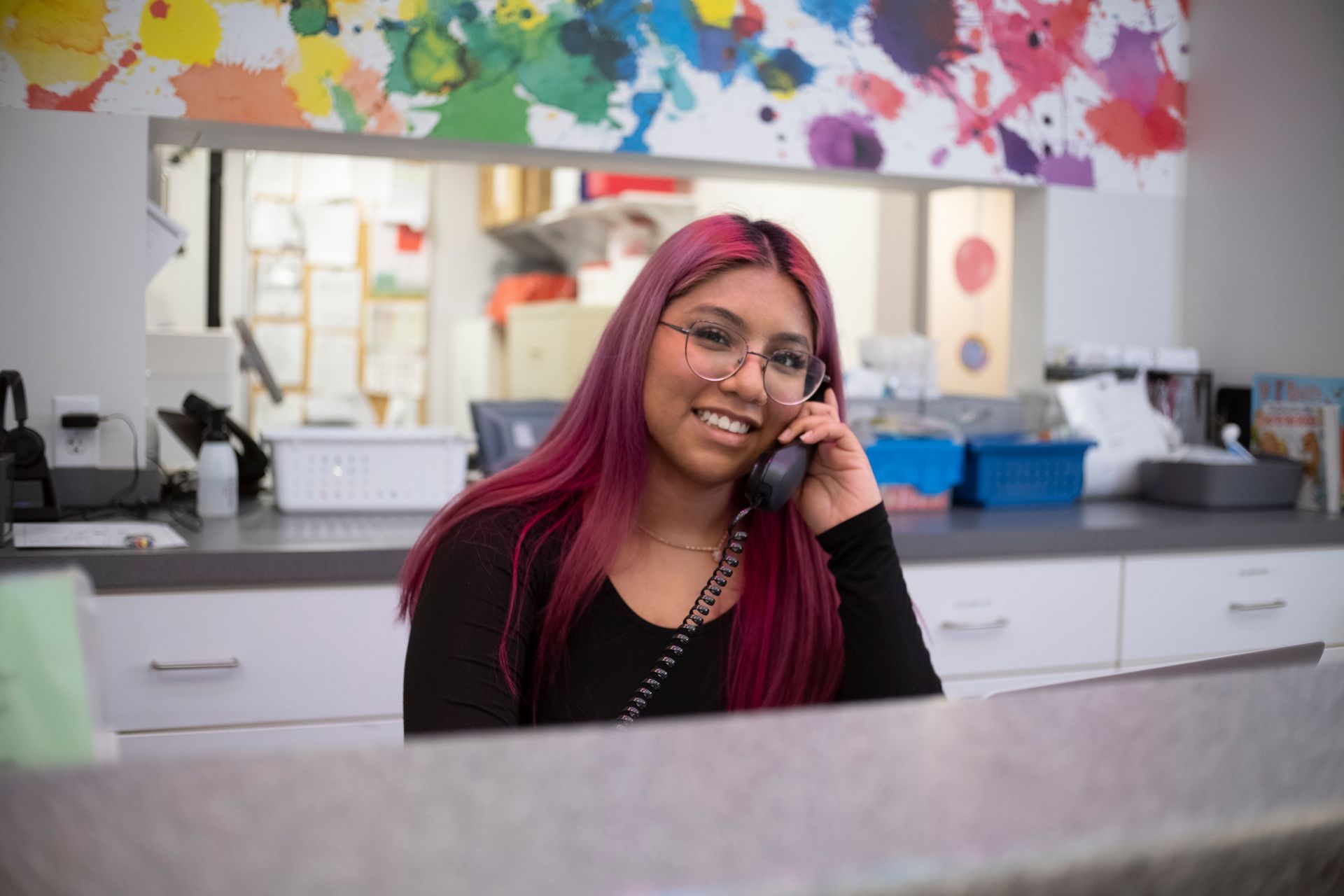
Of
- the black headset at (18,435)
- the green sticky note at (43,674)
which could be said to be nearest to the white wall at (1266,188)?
the black headset at (18,435)

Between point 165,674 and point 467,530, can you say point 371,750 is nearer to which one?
point 467,530

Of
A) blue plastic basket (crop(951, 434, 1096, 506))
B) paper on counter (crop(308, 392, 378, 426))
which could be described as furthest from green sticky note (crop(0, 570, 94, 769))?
paper on counter (crop(308, 392, 378, 426))

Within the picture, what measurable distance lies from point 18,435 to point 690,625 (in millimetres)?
1445

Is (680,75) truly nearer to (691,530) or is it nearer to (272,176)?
(691,530)

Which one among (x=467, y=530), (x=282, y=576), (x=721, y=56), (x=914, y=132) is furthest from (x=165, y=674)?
(x=914, y=132)

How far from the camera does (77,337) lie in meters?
2.25

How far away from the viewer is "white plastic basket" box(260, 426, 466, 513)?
2.29 meters

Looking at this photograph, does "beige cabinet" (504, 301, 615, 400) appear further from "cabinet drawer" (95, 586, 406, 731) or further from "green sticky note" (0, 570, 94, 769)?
"green sticky note" (0, 570, 94, 769)

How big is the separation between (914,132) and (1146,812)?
2.74 meters

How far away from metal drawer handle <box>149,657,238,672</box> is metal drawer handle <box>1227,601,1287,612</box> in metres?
1.98

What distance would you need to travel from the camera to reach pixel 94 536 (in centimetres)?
194

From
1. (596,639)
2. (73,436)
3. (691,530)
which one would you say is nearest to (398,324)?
(73,436)

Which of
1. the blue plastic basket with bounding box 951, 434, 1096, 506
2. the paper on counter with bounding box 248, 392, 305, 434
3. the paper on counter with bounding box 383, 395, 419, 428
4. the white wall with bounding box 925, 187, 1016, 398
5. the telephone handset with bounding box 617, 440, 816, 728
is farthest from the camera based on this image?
the paper on counter with bounding box 383, 395, 419, 428

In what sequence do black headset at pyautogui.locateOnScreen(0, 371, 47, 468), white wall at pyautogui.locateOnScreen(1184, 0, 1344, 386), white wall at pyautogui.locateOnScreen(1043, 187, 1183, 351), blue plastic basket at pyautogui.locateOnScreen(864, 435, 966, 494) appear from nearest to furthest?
black headset at pyautogui.locateOnScreen(0, 371, 47, 468) → blue plastic basket at pyautogui.locateOnScreen(864, 435, 966, 494) → white wall at pyautogui.locateOnScreen(1184, 0, 1344, 386) → white wall at pyautogui.locateOnScreen(1043, 187, 1183, 351)
